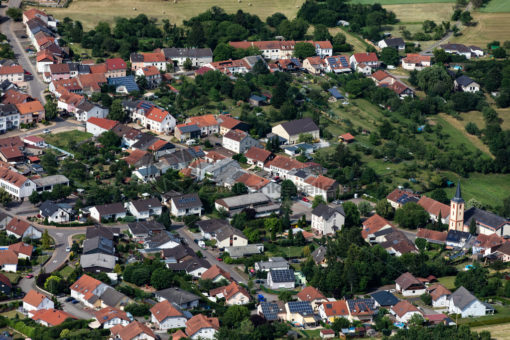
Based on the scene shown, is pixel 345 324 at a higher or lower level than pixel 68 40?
lower

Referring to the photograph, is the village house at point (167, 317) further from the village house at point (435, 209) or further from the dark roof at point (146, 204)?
the village house at point (435, 209)

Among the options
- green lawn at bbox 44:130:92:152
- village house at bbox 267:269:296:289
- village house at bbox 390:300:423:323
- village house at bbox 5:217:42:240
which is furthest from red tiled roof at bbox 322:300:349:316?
green lawn at bbox 44:130:92:152

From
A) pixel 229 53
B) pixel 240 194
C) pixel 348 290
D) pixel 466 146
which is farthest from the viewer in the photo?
pixel 229 53

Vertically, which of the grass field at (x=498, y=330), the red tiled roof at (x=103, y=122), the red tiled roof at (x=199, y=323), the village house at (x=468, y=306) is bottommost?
the grass field at (x=498, y=330)

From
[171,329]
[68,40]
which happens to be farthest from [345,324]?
[68,40]

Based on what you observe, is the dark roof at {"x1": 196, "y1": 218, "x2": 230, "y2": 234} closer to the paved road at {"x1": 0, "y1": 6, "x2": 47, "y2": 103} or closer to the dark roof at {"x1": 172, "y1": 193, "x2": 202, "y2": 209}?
the dark roof at {"x1": 172, "y1": 193, "x2": 202, "y2": 209}

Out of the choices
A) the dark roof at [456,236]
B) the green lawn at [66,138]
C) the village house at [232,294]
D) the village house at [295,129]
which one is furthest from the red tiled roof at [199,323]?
the village house at [295,129]

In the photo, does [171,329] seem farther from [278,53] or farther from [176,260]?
[278,53]
